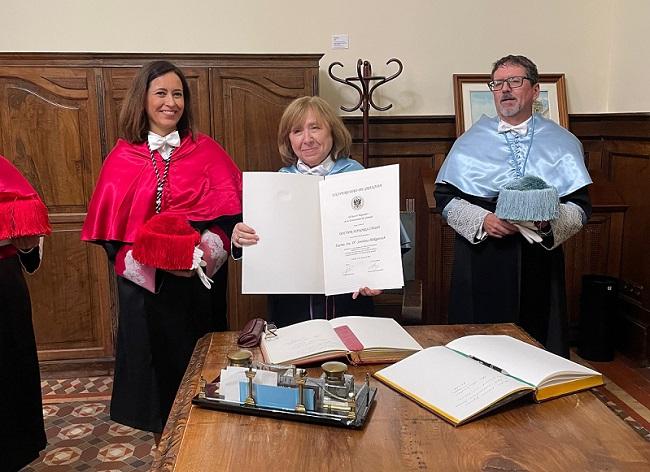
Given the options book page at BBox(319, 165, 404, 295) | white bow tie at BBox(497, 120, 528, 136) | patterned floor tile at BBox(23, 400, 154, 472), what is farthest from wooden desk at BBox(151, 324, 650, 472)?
patterned floor tile at BBox(23, 400, 154, 472)

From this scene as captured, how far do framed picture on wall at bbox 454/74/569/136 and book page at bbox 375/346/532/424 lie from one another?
2438 millimetres

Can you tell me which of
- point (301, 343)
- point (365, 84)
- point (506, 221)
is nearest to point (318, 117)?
point (506, 221)

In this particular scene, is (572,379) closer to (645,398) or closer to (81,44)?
(645,398)

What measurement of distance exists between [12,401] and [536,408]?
69.5 inches

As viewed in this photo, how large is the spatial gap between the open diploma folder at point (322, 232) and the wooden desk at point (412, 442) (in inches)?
23.7

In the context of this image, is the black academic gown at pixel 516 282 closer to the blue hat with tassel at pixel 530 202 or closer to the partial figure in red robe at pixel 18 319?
the blue hat with tassel at pixel 530 202

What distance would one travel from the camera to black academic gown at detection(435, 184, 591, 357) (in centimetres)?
236

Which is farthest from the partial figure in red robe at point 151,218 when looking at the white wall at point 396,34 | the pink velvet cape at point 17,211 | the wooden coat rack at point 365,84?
the white wall at point 396,34

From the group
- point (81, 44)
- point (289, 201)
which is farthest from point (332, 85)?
point (289, 201)

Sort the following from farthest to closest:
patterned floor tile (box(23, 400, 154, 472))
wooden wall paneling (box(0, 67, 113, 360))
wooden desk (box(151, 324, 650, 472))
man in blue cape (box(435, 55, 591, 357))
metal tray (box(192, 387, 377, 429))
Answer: wooden wall paneling (box(0, 67, 113, 360))
patterned floor tile (box(23, 400, 154, 472))
man in blue cape (box(435, 55, 591, 357))
metal tray (box(192, 387, 377, 429))
wooden desk (box(151, 324, 650, 472))

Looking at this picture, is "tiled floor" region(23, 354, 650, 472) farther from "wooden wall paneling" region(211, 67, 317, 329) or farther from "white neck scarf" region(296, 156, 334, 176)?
"wooden wall paneling" region(211, 67, 317, 329)

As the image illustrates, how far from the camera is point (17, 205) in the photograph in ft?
6.71

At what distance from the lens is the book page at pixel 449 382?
1.35 metres

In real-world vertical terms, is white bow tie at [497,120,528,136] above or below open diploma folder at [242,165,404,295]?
above
